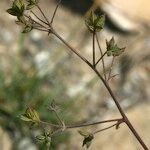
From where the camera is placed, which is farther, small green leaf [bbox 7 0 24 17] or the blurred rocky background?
the blurred rocky background

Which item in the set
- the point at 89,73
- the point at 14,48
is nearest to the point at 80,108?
the point at 89,73

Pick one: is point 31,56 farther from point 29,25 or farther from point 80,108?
point 29,25

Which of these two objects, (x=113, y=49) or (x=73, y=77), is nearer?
(x=113, y=49)

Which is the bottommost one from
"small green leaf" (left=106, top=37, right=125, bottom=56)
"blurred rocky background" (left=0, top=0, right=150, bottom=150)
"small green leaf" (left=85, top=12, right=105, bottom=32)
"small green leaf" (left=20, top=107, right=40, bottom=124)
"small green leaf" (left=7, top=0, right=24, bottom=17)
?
"small green leaf" (left=20, top=107, right=40, bottom=124)

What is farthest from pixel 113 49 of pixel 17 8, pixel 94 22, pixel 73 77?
pixel 73 77

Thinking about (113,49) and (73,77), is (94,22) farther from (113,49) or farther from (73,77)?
(73,77)

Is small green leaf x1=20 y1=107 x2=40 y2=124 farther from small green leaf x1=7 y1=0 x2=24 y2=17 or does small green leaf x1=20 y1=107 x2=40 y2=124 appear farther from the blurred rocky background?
the blurred rocky background

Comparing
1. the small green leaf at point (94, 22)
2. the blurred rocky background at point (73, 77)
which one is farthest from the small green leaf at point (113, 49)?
the blurred rocky background at point (73, 77)

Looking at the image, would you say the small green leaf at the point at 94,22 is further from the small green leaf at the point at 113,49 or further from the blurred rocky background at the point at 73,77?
the blurred rocky background at the point at 73,77

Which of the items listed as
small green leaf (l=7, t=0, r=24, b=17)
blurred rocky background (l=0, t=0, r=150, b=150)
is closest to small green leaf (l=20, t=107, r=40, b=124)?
small green leaf (l=7, t=0, r=24, b=17)
